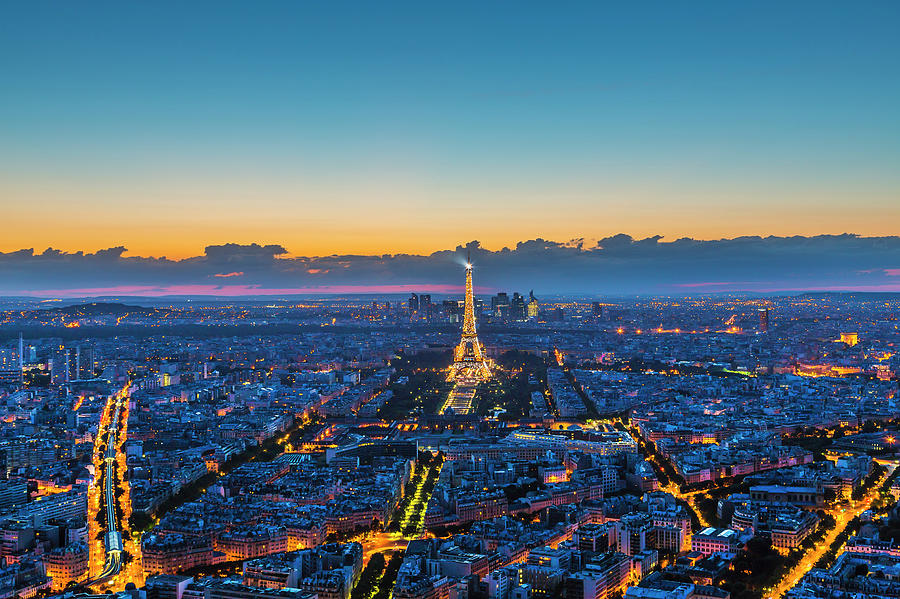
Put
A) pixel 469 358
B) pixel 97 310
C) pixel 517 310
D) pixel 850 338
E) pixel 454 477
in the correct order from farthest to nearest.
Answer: pixel 97 310 < pixel 517 310 < pixel 850 338 < pixel 469 358 < pixel 454 477

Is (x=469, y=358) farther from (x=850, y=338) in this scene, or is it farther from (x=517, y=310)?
(x=517, y=310)

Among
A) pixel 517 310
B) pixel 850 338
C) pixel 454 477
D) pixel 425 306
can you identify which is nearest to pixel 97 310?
pixel 425 306

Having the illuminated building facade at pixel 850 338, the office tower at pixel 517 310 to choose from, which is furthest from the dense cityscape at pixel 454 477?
the office tower at pixel 517 310

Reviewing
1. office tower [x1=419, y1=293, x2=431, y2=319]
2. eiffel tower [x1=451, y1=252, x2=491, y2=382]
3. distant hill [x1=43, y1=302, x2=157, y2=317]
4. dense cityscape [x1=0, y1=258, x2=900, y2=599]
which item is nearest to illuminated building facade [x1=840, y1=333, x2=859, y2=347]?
dense cityscape [x1=0, y1=258, x2=900, y2=599]

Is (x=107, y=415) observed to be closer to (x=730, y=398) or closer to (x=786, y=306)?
(x=730, y=398)

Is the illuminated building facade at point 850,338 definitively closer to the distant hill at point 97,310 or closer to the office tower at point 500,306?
the office tower at point 500,306

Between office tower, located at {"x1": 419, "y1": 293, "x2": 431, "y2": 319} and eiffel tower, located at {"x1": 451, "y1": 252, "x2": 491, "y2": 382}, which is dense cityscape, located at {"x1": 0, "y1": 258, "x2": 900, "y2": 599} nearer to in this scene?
eiffel tower, located at {"x1": 451, "y1": 252, "x2": 491, "y2": 382}

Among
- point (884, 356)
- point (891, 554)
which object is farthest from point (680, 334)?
point (891, 554)

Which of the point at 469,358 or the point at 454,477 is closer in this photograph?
the point at 454,477
